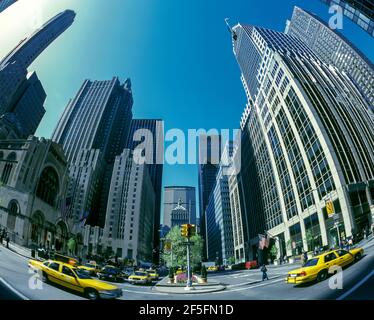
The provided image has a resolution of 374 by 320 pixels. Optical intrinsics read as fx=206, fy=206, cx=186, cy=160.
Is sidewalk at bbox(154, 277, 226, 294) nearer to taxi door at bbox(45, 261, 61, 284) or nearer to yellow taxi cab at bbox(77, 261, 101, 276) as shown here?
yellow taxi cab at bbox(77, 261, 101, 276)

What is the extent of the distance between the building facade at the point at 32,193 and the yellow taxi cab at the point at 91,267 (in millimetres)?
665

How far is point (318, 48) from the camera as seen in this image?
99.6 m

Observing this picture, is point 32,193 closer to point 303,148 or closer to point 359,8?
point 303,148

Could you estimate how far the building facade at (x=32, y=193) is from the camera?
132 inches

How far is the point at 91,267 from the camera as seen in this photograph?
351cm

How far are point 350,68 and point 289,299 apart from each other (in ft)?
392

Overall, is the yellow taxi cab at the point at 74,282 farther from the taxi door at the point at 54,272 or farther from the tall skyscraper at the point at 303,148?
the tall skyscraper at the point at 303,148

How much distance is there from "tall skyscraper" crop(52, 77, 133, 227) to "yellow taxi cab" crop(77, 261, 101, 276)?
1621 millimetres

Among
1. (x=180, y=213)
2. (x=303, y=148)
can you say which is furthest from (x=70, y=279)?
(x=303, y=148)

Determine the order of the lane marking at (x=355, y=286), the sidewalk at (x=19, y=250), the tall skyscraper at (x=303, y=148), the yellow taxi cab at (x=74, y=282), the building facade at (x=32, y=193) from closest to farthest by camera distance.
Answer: the lane marking at (x=355, y=286) < the yellow taxi cab at (x=74, y=282) < the sidewalk at (x=19, y=250) < the building facade at (x=32, y=193) < the tall skyscraper at (x=303, y=148)

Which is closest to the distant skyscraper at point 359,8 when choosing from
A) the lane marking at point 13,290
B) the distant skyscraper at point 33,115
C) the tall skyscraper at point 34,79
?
the tall skyscraper at point 34,79

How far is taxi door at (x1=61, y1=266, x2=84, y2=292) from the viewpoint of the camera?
2.68m

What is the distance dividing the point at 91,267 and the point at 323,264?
364 centimetres

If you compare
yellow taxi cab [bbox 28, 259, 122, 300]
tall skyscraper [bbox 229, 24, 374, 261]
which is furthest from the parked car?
tall skyscraper [bbox 229, 24, 374, 261]
